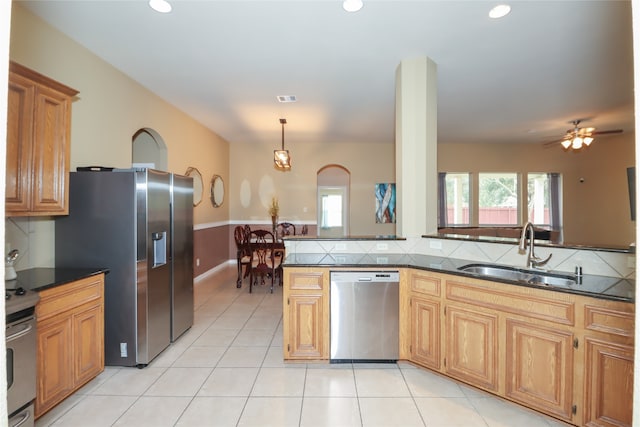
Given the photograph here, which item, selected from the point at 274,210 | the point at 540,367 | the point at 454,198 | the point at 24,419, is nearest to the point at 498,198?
the point at 454,198

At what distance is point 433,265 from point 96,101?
3487 mm

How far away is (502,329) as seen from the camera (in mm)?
2086

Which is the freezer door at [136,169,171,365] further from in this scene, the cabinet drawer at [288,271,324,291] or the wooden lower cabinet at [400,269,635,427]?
the wooden lower cabinet at [400,269,635,427]

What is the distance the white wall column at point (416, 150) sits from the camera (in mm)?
3088

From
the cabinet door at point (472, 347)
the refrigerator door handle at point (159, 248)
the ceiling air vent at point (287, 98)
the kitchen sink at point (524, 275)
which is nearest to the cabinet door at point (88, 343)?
the refrigerator door handle at point (159, 248)

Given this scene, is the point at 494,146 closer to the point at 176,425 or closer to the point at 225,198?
the point at 225,198

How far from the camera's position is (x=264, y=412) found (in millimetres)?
2068

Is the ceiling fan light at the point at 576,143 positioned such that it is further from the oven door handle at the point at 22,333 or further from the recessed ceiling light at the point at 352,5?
the oven door handle at the point at 22,333

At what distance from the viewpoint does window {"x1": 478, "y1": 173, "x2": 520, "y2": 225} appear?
24.9 ft

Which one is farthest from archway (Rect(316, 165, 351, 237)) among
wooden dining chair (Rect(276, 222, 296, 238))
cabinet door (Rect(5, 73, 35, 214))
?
cabinet door (Rect(5, 73, 35, 214))

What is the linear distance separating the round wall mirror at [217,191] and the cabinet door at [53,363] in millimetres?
4466

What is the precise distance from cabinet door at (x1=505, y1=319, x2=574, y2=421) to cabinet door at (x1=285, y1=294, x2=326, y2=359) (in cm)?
137

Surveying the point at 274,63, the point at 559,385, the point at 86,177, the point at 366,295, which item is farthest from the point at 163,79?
the point at 559,385

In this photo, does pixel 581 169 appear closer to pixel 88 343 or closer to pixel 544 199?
pixel 544 199
